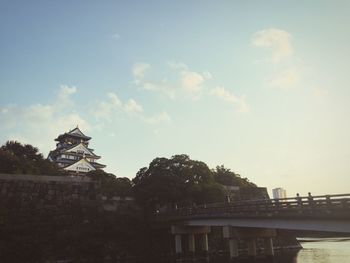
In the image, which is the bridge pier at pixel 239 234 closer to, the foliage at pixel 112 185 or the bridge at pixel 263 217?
the bridge at pixel 263 217

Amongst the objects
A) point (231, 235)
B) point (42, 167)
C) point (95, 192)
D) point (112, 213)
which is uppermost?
point (42, 167)

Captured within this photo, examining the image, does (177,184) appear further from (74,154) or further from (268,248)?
(74,154)

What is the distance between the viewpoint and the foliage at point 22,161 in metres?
55.8

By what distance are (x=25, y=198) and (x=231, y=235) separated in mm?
28432

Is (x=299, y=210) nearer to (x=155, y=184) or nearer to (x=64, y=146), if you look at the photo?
(x=155, y=184)

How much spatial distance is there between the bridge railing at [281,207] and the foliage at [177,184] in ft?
26.2

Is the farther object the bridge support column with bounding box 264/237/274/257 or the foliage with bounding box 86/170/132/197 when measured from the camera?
the foliage with bounding box 86/170/132/197

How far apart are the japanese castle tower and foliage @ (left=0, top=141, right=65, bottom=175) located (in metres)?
11.9

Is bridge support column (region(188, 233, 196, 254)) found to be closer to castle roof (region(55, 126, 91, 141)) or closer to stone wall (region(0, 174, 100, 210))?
stone wall (region(0, 174, 100, 210))

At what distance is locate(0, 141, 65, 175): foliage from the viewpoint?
55.8 m

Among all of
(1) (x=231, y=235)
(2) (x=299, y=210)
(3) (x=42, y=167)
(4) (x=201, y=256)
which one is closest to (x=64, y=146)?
(3) (x=42, y=167)

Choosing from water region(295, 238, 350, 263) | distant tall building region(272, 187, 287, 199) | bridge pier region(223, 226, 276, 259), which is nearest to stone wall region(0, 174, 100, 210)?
bridge pier region(223, 226, 276, 259)

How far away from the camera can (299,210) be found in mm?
24406

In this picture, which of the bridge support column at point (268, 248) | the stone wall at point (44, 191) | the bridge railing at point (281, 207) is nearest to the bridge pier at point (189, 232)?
the bridge railing at point (281, 207)
